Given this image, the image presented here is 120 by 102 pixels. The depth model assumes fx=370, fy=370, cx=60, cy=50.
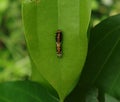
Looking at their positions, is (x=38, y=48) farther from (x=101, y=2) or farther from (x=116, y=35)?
(x=101, y=2)

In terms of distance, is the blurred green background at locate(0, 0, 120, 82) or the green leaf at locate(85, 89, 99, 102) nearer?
the green leaf at locate(85, 89, 99, 102)

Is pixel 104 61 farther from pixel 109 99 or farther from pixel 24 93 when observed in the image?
pixel 24 93

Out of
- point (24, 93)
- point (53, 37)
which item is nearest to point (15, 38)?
point (24, 93)

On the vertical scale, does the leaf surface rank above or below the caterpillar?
below

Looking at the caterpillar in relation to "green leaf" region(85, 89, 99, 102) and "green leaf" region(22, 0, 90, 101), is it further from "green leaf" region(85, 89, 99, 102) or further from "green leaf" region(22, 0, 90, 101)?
"green leaf" region(85, 89, 99, 102)

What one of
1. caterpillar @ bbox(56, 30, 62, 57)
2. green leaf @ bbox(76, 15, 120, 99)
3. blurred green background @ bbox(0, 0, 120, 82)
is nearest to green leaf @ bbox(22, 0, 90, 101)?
caterpillar @ bbox(56, 30, 62, 57)

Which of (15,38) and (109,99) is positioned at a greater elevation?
(109,99)

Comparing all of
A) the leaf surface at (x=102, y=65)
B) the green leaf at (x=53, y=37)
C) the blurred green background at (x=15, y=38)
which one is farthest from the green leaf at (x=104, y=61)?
the blurred green background at (x=15, y=38)

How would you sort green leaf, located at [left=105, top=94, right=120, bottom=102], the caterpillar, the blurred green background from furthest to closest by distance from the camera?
the blurred green background
green leaf, located at [left=105, top=94, right=120, bottom=102]
the caterpillar
